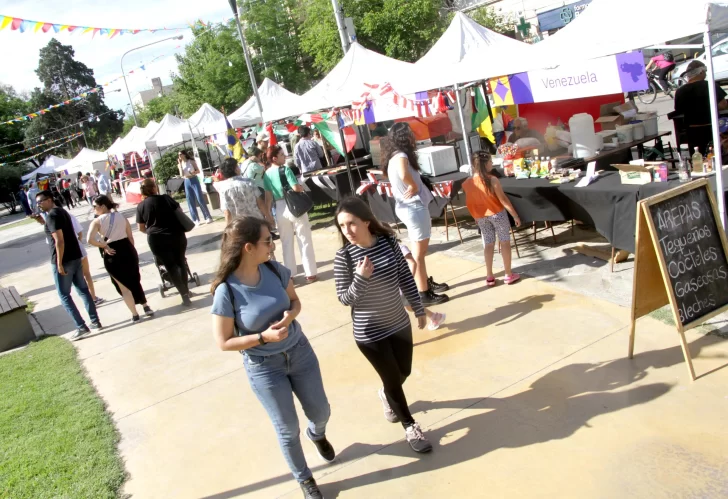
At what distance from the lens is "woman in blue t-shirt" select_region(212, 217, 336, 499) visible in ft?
10.1

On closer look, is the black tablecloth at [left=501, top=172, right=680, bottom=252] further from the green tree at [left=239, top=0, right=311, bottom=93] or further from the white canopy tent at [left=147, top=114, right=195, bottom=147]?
the green tree at [left=239, top=0, right=311, bottom=93]

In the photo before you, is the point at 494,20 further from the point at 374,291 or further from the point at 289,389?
the point at 289,389

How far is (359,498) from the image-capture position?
3.44m

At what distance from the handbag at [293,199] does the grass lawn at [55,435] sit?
2.95 m

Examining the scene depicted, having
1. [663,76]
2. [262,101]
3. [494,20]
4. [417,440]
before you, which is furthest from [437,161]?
[494,20]

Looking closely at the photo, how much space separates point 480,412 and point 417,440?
0.58 meters

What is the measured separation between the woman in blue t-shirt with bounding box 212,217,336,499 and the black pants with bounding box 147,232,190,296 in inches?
181

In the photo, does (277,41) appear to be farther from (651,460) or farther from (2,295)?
(651,460)

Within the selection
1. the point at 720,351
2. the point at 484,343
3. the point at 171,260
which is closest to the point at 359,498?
the point at 484,343

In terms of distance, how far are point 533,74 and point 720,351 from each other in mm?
4171

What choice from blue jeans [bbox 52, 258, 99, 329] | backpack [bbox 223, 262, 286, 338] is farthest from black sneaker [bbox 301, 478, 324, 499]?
blue jeans [bbox 52, 258, 99, 329]

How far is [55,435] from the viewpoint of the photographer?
4.91m

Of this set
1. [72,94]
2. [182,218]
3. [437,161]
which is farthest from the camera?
[72,94]

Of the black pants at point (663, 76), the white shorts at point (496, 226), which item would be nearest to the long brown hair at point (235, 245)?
the white shorts at point (496, 226)
